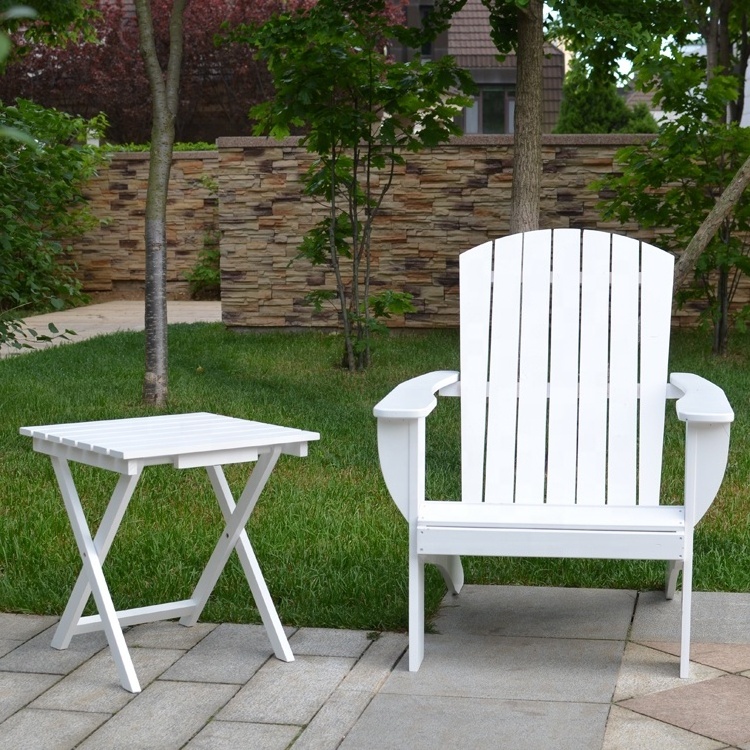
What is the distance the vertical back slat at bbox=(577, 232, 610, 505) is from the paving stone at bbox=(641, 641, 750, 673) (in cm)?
45

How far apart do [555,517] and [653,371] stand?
640 mm

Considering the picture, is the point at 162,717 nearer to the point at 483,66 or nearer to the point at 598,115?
the point at 598,115

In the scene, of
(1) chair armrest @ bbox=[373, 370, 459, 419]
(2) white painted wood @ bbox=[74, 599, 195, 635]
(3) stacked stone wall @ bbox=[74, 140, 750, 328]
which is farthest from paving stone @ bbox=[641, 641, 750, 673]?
(3) stacked stone wall @ bbox=[74, 140, 750, 328]

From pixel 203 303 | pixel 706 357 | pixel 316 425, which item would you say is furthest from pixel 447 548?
pixel 203 303

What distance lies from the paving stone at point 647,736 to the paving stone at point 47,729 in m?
1.06

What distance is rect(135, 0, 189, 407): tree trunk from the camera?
604 cm

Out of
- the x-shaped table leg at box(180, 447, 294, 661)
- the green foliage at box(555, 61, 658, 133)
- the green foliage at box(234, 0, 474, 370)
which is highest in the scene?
the green foliage at box(555, 61, 658, 133)

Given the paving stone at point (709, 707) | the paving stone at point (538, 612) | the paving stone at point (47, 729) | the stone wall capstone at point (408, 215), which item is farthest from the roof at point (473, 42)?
the paving stone at point (47, 729)

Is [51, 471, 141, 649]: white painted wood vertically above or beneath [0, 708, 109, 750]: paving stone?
above

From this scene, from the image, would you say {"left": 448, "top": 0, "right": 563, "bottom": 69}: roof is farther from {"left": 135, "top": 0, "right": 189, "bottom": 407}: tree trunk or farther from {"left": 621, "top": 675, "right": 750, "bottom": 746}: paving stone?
{"left": 621, "top": 675, "right": 750, "bottom": 746}: paving stone

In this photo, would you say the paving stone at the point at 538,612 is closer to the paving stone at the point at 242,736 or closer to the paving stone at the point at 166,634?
the paving stone at the point at 166,634

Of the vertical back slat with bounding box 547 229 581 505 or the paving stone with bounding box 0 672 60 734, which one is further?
the vertical back slat with bounding box 547 229 581 505

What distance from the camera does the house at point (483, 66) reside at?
73.3 ft

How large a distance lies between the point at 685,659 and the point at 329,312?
288 inches
